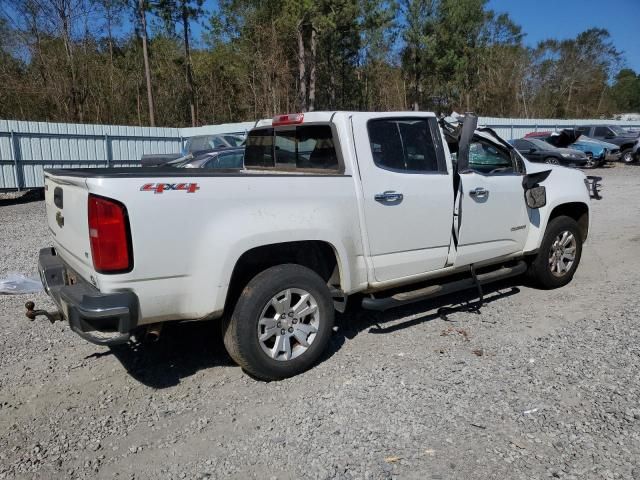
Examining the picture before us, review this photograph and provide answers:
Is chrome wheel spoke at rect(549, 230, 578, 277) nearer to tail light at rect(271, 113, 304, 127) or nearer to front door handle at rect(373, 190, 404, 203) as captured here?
front door handle at rect(373, 190, 404, 203)

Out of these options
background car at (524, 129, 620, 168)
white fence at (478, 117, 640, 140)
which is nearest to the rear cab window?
background car at (524, 129, 620, 168)

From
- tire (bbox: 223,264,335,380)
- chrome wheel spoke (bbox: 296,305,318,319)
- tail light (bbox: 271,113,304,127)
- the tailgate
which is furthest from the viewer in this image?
tail light (bbox: 271,113,304,127)

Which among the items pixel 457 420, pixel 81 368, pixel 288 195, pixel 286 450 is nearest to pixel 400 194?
pixel 288 195

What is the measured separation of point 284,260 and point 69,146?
17.1 metres

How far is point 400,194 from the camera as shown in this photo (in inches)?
169

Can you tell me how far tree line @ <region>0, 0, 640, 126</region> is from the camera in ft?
85.7

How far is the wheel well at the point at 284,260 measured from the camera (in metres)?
3.77

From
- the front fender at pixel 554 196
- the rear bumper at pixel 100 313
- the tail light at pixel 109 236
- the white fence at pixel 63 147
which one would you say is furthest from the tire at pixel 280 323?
the white fence at pixel 63 147

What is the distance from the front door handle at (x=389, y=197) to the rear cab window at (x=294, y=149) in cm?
37

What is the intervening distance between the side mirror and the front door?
0.20ft

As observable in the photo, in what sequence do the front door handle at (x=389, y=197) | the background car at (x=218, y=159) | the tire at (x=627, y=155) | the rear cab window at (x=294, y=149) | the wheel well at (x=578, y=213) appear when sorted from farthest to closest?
the tire at (x=627, y=155) < the background car at (x=218, y=159) < the wheel well at (x=578, y=213) < the rear cab window at (x=294, y=149) < the front door handle at (x=389, y=197)

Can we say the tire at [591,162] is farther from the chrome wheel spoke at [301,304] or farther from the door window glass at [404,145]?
the chrome wheel spoke at [301,304]

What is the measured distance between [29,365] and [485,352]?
12.1 feet

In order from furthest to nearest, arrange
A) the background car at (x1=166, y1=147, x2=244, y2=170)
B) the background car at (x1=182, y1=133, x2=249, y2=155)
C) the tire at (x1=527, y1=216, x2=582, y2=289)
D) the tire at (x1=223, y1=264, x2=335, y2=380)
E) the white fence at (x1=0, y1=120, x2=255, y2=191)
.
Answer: the background car at (x1=182, y1=133, x2=249, y2=155), the white fence at (x1=0, y1=120, x2=255, y2=191), the background car at (x1=166, y1=147, x2=244, y2=170), the tire at (x1=527, y1=216, x2=582, y2=289), the tire at (x1=223, y1=264, x2=335, y2=380)
